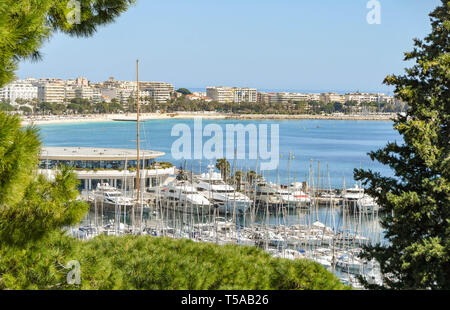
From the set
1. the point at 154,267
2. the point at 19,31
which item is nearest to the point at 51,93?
the point at 154,267

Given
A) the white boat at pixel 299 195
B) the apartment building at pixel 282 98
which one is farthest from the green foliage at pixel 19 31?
the apartment building at pixel 282 98

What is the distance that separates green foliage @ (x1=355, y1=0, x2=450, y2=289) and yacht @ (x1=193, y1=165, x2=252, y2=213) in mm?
13245

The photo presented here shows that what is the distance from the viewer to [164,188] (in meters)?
20.0

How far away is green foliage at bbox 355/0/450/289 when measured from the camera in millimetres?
4066

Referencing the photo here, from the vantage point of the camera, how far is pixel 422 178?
172 inches

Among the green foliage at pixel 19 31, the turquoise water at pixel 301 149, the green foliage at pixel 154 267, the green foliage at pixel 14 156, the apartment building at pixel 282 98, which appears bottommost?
the turquoise water at pixel 301 149

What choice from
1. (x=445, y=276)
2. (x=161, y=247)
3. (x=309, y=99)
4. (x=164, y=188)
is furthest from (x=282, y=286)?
(x=309, y=99)

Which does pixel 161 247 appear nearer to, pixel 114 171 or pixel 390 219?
pixel 390 219

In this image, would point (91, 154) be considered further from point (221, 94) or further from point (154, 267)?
point (221, 94)

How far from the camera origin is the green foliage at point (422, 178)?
13.3ft

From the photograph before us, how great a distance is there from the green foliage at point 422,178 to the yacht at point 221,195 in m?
13.2

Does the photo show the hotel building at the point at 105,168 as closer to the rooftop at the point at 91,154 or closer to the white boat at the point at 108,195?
the rooftop at the point at 91,154

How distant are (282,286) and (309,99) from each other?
105 metres

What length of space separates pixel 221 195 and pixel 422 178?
15.0m
